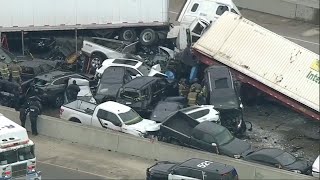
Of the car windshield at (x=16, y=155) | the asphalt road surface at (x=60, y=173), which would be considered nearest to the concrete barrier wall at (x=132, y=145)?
the asphalt road surface at (x=60, y=173)

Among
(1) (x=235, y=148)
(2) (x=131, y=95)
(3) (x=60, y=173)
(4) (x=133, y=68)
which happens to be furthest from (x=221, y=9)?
(3) (x=60, y=173)

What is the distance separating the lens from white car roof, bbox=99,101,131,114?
1024 inches

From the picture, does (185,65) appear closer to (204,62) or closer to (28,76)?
(204,62)

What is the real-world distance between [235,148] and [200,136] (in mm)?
1130

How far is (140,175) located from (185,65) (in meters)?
8.35

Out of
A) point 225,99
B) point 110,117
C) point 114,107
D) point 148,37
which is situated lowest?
point 110,117

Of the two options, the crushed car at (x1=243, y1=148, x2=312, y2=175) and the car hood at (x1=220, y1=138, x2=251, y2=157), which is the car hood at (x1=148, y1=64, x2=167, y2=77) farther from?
the crushed car at (x1=243, y1=148, x2=312, y2=175)

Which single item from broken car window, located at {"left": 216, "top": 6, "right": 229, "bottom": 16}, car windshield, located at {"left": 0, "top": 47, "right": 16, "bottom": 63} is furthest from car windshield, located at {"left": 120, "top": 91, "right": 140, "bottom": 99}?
broken car window, located at {"left": 216, "top": 6, "right": 229, "bottom": 16}

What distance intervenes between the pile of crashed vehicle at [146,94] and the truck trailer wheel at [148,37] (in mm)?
399

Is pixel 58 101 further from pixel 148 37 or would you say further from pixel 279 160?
pixel 279 160

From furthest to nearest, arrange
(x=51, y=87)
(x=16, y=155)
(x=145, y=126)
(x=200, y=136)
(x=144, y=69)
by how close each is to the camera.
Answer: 1. (x=144, y=69)
2. (x=51, y=87)
3. (x=145, y=126)
4. (x=200, y=136)
5. (x=16, y=155)

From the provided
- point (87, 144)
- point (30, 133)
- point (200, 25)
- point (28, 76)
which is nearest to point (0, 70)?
point (28, 76)

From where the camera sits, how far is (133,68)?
30125 millimetres

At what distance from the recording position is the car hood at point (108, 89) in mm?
28039
